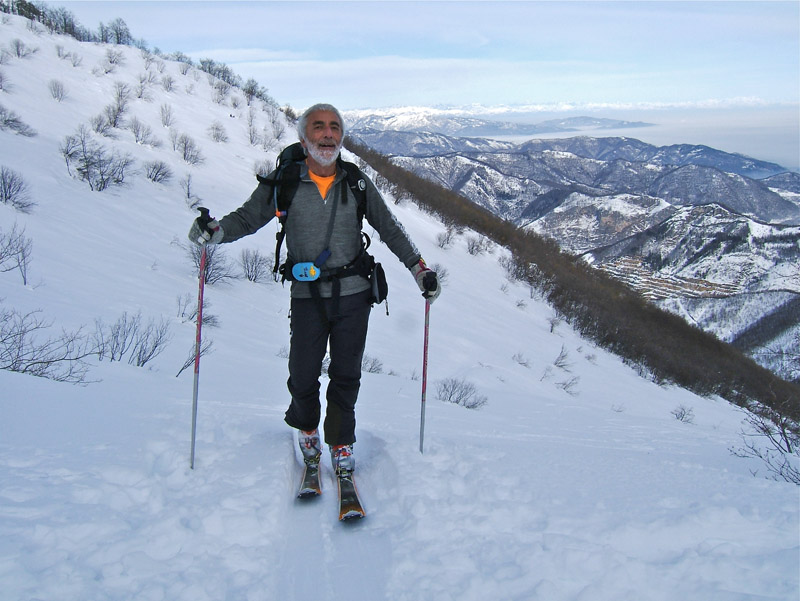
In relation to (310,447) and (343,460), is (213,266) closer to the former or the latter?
(310,447)

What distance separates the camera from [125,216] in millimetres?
9594

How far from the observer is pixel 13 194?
7.37 metres

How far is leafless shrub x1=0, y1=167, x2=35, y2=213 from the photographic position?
7227 millimetres

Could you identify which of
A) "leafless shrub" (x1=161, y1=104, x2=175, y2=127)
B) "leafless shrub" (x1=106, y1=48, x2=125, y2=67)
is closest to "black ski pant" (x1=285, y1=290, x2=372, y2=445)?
"leafless shrub" (x1=161, y1=104, x2=175, y2=127)

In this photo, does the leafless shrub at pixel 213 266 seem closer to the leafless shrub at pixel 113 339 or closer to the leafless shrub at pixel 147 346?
the leafless shrub at pixel 147 346

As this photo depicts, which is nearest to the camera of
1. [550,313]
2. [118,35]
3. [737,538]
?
[737,538]

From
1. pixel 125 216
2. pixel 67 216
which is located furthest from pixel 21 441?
pixel 125 216

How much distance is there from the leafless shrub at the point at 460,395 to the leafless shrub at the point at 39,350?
4.09 m

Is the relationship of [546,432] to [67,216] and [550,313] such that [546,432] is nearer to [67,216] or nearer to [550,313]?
[67,216]

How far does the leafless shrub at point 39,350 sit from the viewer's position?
3020mm

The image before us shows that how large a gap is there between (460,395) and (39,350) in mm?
4990

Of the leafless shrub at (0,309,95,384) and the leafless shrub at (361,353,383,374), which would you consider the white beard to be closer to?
the leafless shrub at (0,309,95,384)

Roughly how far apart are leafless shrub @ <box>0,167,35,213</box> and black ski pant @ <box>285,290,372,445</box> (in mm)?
7344

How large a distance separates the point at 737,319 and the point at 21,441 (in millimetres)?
94470
